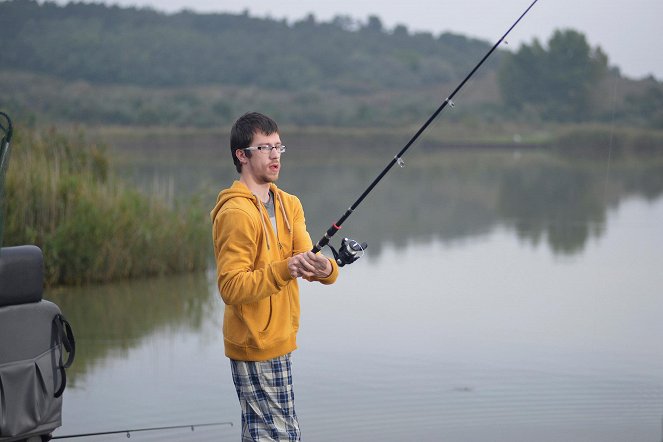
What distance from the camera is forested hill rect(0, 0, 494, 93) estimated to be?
52.8 meters

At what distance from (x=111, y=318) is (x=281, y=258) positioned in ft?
13.5

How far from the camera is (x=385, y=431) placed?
4504mm

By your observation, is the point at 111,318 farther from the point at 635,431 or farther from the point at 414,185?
the point at 414,185

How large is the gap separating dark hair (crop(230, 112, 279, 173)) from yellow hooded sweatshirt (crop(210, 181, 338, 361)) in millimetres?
108

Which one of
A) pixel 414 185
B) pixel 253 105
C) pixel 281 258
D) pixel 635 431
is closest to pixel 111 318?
pixel 635 431

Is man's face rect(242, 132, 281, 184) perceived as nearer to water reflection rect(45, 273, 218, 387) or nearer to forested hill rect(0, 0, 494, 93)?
water reflection rect(45, 273, 218, 387)

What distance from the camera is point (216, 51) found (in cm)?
6712

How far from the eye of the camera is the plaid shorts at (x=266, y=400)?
3.08 meters

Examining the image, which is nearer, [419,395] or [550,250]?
[419,395]

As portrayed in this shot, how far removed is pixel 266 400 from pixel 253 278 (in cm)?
34

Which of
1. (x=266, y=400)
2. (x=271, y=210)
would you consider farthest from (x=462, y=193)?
(x=266, y=400)

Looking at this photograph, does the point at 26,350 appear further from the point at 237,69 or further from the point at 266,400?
the point at 237,69

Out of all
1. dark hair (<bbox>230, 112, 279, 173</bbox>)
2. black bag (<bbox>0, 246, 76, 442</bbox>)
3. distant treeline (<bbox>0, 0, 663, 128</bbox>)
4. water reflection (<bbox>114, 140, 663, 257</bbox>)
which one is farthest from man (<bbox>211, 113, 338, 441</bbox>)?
distant treeline (<bbox>0, 0, 663, 128</bbox>)

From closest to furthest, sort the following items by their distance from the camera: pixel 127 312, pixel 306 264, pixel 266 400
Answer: pixel 306 264 → pixel 266 400 → pixel 127 312
